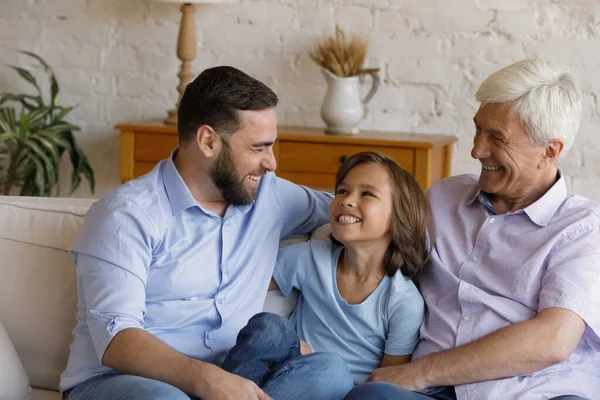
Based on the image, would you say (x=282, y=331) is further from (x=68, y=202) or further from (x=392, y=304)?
(x=68, y=202)

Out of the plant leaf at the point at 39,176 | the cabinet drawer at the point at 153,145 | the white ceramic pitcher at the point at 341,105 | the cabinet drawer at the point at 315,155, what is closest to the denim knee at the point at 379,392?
the cabinet drawer at the point at 315,155

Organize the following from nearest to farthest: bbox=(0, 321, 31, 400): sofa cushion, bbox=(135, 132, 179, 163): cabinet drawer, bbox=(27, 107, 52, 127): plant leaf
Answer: bbox=(0, 321, 31, 400): sofa cushion
bbox=(135, 132, 179, 163): cabinet drawer
bbox=(27, 107, 52, 127): plant leaf

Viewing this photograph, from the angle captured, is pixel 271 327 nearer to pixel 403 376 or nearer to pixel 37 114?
pixel 403 376

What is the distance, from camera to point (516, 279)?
6.68 ft

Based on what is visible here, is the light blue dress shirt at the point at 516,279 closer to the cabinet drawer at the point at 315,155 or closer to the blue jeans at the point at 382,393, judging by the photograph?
the blue jeans at the point at 382,393

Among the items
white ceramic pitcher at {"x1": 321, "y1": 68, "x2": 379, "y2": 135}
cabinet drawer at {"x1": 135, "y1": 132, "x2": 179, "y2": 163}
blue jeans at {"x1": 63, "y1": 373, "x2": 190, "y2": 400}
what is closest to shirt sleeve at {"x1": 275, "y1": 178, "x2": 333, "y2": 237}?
blue jeans at {"x1": 63, "y1": 373, "x2": 190, "y2": 400}

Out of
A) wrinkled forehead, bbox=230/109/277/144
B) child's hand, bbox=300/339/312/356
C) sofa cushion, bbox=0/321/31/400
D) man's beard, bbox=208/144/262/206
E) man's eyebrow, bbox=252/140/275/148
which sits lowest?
sofa cushion, bbox=0/321/31/400

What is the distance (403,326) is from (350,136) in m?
1.66

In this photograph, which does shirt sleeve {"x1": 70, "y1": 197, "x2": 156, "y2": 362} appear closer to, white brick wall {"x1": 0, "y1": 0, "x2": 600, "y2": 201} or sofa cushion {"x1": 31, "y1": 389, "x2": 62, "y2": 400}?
sofa cushion {"x1": 31, "y1": 389, "x2": 62, "y2": 400}

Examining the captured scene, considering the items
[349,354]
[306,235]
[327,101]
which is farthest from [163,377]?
[327,101]

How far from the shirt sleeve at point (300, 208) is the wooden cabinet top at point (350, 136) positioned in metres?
1.25

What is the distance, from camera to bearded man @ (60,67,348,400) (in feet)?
6.15

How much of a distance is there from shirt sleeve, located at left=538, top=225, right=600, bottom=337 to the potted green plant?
8.44 feet

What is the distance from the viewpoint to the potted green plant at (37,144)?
397cm
